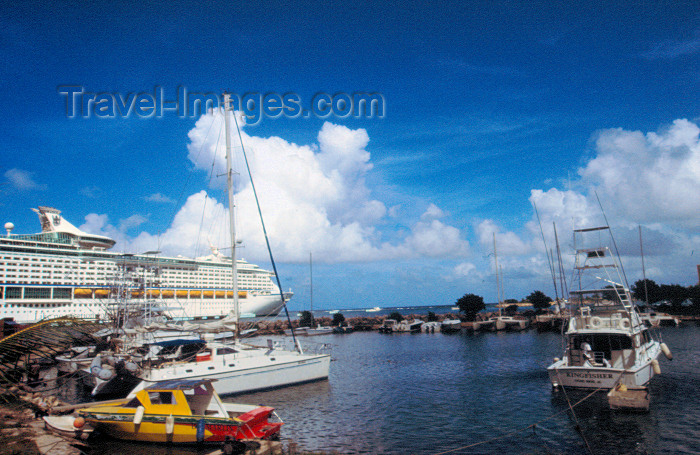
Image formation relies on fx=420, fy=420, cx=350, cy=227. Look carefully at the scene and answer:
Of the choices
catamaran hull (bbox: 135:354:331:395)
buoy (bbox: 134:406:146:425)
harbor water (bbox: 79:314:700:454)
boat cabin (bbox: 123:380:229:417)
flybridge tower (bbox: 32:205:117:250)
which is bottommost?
harbor water (bbox: 79:314:700:454)

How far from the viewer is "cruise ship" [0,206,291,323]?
6475 cm

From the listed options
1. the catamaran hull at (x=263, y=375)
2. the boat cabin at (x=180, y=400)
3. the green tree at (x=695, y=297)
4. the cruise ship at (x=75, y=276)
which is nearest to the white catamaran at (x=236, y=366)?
the catamaran hull at (x=263, y=375)

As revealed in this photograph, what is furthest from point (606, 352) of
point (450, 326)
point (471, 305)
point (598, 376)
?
point (471, 305)

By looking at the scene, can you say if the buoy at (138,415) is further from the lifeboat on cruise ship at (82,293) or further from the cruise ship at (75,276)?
the lifeboat on cruise ship at (82,293)

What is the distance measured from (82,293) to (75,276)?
3.17 m

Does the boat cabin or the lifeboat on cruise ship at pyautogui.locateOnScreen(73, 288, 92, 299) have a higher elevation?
the lifeboat on cruise ship at pyautogui.locateOnScreen(73, 288, 92, 299)

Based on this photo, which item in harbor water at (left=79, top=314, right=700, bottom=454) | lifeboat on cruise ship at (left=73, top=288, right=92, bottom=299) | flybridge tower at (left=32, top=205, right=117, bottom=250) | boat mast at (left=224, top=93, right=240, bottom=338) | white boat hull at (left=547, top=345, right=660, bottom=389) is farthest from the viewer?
flybridge tower at (left=32, top=205, right=117, bottom=250)

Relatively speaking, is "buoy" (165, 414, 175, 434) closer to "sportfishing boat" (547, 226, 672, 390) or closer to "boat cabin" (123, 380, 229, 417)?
"boat cabin" (123, 380, 229, 417)

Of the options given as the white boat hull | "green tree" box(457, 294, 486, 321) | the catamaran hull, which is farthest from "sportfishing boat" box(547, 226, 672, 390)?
"green tree" box(457, 294, 486, 321)

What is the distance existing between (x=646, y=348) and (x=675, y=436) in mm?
7976

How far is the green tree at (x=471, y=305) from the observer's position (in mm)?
81750

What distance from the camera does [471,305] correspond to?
8194cm

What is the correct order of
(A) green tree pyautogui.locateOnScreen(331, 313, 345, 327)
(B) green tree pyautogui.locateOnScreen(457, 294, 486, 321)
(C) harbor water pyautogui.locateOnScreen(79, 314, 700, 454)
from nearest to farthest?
1. (C) harbor water pyautogui.locateOnScreen(79, 314, 700, 454)
2. (B) green tree pyautogui.locateOnScreen(457, 294, 486, 321)
3. (A) green tree pyautogui.locateOnScreen(331, 313, 345, 327)

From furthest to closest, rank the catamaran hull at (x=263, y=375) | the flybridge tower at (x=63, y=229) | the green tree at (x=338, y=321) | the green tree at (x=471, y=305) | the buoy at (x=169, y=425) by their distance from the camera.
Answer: the green tree at (x=338, y=321)
the green tree at (x=471, y=305)
the flybridge tower at (x=63, y=229)
the catamaran hull at (x=263, y=375)
the buoy at (x=169, y=425)
